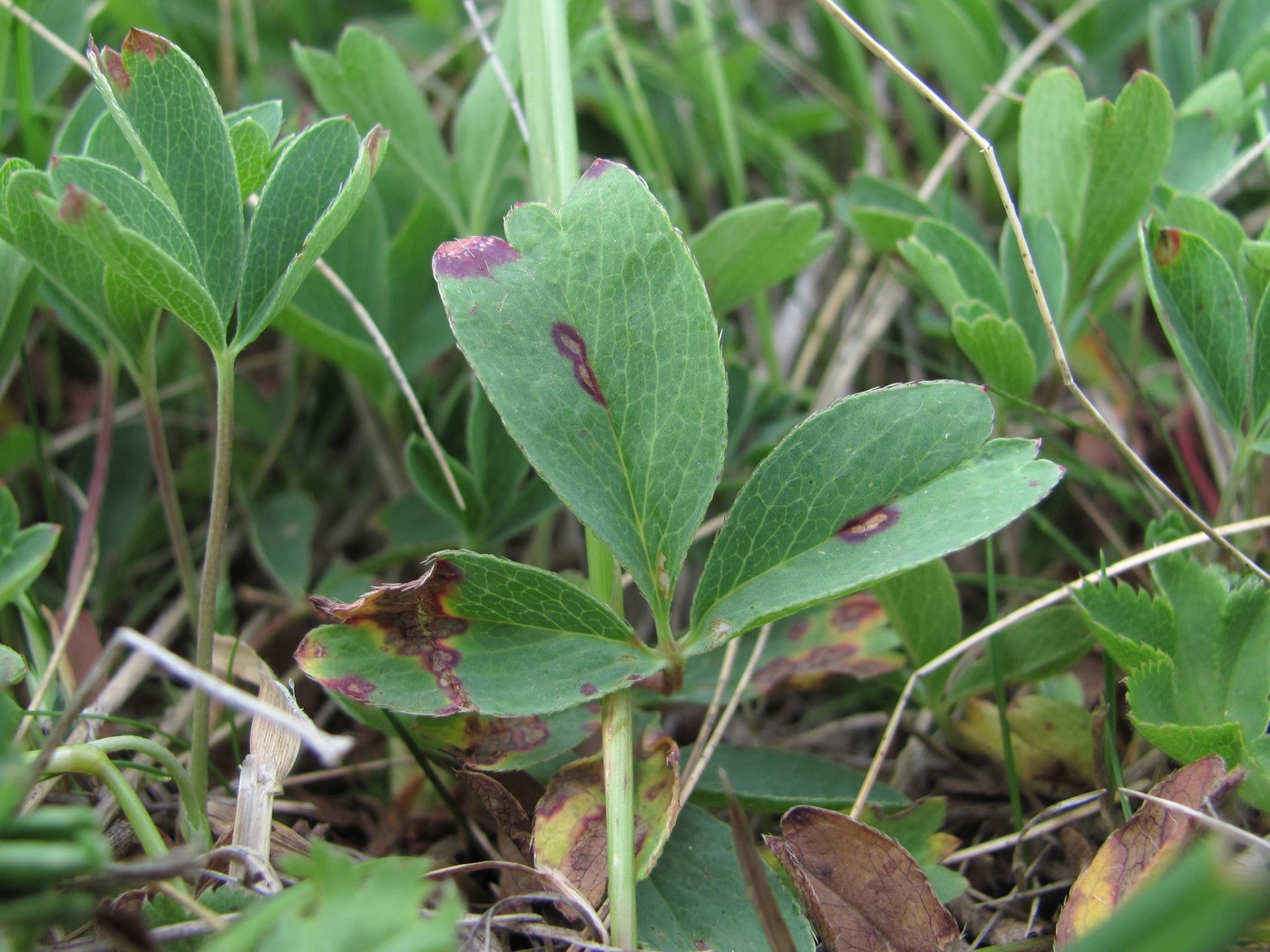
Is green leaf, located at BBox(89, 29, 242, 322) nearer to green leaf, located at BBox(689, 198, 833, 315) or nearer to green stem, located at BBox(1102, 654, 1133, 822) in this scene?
green leaf, located at BBox(689, 198, 833, 315)

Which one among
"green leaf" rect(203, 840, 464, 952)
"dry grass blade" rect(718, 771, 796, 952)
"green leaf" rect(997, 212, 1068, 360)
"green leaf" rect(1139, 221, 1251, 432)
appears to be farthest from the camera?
"green leaf" rect(997, 212, 1068, 360)

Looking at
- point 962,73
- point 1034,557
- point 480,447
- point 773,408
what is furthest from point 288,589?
point 962,73

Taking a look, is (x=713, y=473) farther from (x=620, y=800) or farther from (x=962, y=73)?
(x=962, y=73)

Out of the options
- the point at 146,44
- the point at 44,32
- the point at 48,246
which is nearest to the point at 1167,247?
the point at 146,44

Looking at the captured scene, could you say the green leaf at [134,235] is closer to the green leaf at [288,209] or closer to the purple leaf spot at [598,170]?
the green leaf at [288,209]

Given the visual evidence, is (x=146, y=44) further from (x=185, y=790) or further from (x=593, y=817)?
(x=593, y=817)

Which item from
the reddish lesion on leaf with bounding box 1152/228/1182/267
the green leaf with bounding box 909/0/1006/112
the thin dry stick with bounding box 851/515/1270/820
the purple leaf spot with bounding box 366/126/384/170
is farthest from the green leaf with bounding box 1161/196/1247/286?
the purple leaf spot with bounding box 366/126/384/170

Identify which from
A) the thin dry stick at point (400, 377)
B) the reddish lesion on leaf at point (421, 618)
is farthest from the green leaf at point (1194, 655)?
the thin dry stick at point (400, 377)
